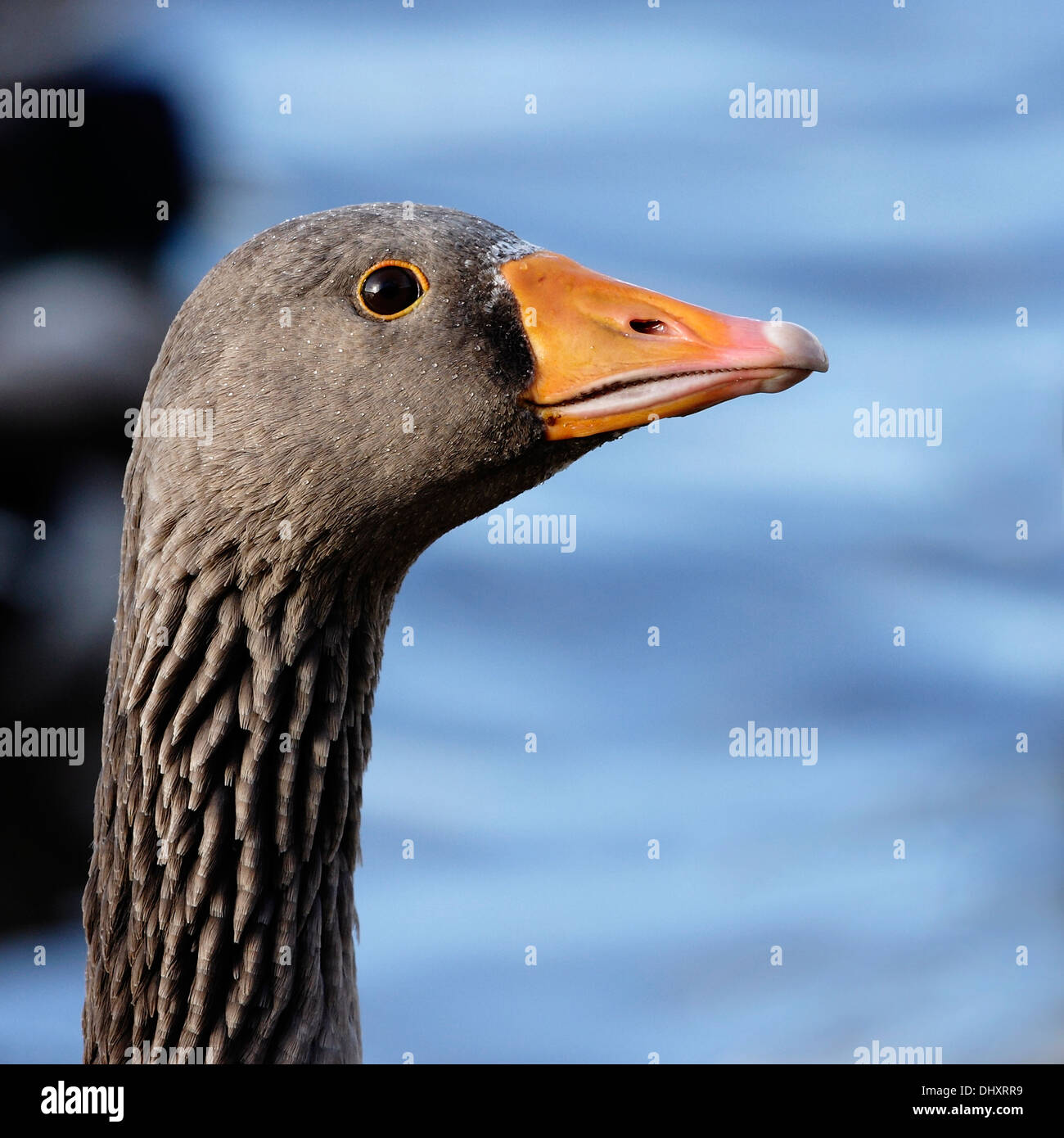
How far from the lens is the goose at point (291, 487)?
2.72m

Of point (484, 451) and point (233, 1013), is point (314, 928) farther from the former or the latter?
point (484, 451)

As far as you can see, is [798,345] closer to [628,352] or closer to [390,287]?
[628,352]

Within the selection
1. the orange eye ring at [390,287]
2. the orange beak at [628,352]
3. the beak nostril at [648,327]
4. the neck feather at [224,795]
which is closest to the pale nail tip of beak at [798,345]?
the orange beak at [628,352]

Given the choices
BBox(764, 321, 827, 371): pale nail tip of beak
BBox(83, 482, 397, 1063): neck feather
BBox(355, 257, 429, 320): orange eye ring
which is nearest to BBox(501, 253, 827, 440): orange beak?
BBox(764, 321, 827, 371): pale nail tip of beak

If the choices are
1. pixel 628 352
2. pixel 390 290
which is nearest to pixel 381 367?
pixel 390 290

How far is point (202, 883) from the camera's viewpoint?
2.89m

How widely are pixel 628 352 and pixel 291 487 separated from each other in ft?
2.79

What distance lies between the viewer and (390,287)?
8.98 ft

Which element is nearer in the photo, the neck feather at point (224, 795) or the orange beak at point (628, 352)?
the orange beak at point (628, 352)

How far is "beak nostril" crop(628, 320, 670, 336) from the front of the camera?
271 centimetres

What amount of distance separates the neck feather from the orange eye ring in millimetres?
624

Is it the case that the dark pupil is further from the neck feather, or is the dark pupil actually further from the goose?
the neck feather

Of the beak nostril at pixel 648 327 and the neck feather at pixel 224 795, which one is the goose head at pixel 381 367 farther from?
the neck feather at pixel 224 795
